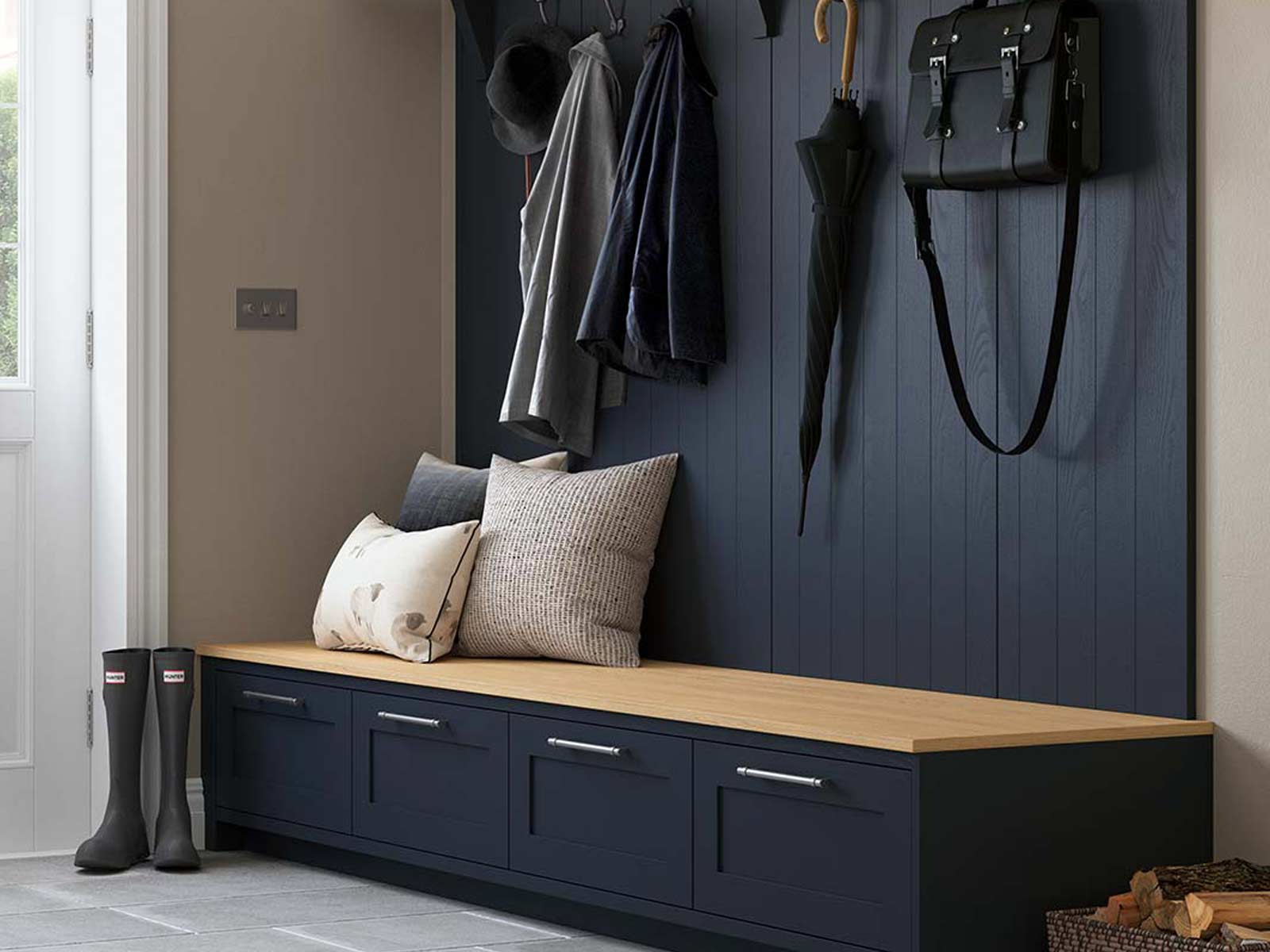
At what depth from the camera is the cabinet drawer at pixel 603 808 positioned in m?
3.27

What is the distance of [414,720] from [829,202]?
1.27 meters

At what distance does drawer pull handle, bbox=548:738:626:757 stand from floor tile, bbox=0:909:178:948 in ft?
2.50

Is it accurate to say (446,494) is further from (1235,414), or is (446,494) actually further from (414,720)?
(1235,414)

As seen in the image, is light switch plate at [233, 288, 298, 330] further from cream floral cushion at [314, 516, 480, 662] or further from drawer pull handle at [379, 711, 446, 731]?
drawer pull handle at [379, 711, 446, 731]

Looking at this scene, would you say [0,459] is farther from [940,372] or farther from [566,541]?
[940,372]

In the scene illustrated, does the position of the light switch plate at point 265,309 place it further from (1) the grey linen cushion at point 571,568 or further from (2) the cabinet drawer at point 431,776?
(2) the cabinet drawer at point 431,776

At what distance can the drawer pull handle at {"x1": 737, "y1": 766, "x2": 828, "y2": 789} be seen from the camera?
9.82 ft

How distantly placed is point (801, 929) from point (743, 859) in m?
0.16

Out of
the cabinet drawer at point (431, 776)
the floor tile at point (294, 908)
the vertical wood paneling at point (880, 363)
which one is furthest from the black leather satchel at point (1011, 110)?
the floor tile at point (294, 908)

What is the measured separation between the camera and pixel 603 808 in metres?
3.41

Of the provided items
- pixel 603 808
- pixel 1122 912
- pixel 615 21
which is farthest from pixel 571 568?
pixel 1122 912

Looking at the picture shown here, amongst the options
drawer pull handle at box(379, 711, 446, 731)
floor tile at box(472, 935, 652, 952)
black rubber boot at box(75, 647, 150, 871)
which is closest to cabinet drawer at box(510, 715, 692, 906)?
floor tile at box(472, 935, 652, 952)

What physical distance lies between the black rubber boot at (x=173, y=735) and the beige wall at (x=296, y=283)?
7.4 inches

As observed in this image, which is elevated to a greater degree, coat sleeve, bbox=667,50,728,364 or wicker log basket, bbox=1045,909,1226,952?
coat sleeve, bbox=667,50,728,364
